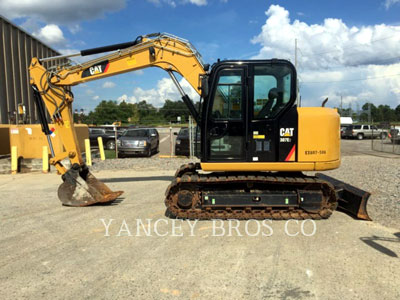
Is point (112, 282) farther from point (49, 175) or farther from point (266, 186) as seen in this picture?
point (49, 175)

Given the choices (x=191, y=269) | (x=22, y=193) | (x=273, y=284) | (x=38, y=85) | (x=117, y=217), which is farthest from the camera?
(x=22, y=193)

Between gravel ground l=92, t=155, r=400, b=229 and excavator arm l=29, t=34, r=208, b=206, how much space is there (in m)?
4.23

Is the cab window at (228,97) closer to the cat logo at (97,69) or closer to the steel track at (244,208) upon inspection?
the steel track at (244,208)

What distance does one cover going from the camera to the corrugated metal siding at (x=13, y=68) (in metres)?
17.7

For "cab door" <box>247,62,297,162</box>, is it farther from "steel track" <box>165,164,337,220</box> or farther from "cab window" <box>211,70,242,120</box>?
"steel track" <box>165,164,337,220</box>

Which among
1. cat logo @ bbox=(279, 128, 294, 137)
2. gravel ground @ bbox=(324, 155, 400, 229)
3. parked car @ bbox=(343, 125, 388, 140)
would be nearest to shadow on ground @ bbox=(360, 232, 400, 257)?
gravel ground @ bbox=(324, 155, 400, 229)

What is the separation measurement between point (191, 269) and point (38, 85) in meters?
5.71

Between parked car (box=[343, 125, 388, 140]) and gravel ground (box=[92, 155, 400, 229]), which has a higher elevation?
parked car (box=[343, 125, 388, 140])

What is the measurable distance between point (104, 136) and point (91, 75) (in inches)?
555

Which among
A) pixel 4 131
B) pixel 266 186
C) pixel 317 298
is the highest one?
pixel 4 131

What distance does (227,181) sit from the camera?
5734 millimetres

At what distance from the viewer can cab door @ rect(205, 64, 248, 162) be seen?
5.72 meters

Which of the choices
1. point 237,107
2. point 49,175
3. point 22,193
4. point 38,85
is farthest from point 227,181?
point 49,175

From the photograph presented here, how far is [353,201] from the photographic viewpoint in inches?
236
